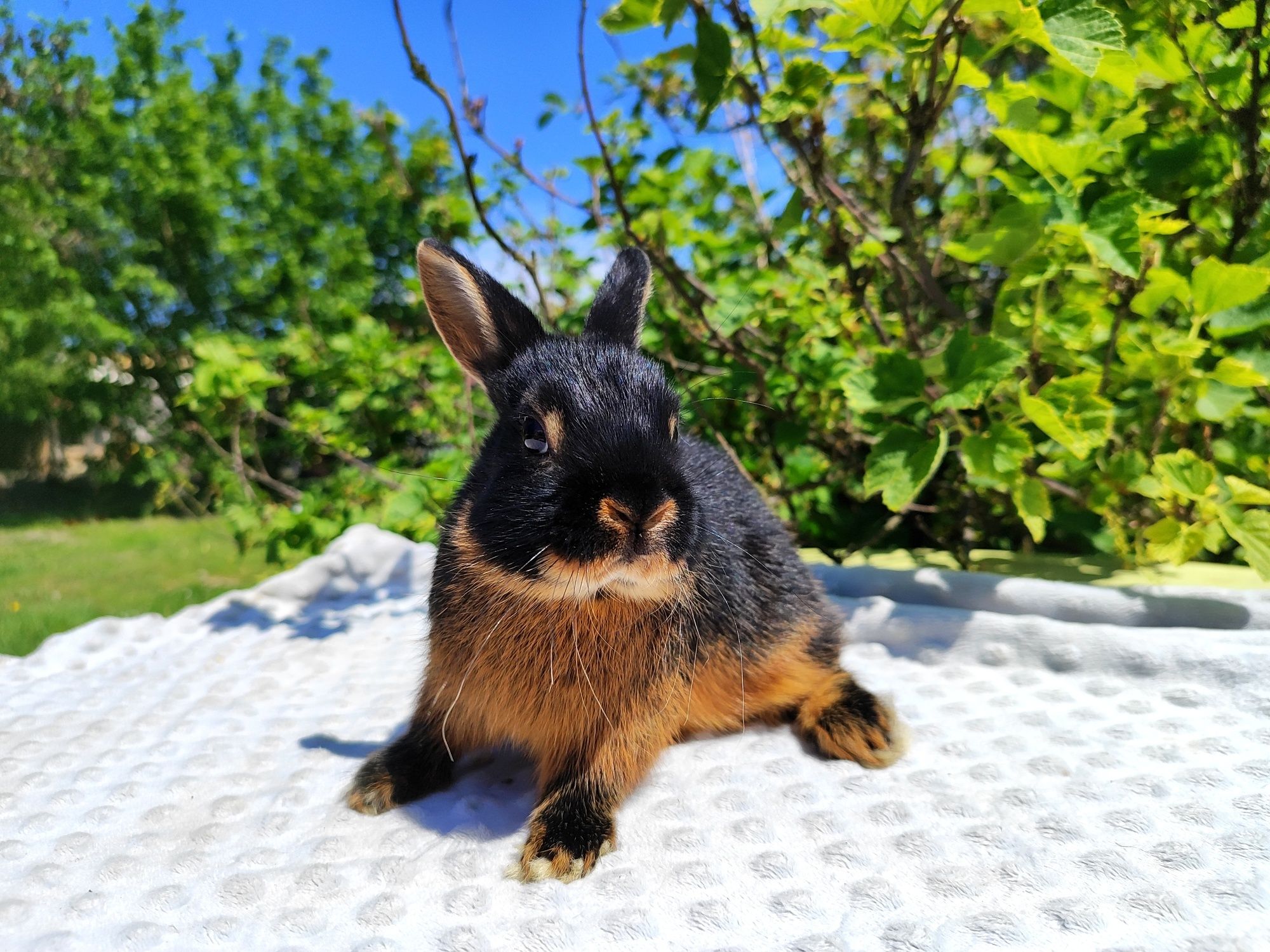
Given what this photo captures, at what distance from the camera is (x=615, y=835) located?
110 centimetres

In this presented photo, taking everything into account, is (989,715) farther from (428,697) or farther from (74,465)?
(74,465)

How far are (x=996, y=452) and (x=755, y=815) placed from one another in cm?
93

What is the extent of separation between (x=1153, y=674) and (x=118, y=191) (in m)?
4.45

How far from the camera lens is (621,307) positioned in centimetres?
131

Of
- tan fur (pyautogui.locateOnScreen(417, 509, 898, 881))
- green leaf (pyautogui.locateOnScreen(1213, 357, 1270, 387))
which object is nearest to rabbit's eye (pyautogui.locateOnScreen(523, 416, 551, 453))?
tan fur (pyautogui.locateOnScreen(417, 509, 898, 881))

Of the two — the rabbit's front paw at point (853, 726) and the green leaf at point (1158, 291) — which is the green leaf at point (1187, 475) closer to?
the green leaf at point (1158, 291)

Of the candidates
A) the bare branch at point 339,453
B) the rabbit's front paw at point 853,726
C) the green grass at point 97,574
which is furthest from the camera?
the bare branch at point 339,453

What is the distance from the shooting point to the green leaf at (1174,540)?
5.12ft

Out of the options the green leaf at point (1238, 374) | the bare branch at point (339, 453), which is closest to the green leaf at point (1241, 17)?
the green leaf at point (1238, 374)

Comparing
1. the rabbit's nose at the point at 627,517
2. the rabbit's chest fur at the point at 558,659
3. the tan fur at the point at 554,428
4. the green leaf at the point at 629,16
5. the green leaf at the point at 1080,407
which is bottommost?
the rabbit's chest fur at the point at 558,659

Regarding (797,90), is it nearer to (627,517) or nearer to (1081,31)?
(1081,31)

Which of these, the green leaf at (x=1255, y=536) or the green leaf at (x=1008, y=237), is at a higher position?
the green leaf at (x=1008, y=237)

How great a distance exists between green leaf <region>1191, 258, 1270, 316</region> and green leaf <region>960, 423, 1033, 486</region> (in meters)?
0.42

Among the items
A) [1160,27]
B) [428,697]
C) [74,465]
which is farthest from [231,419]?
[1160,27]
